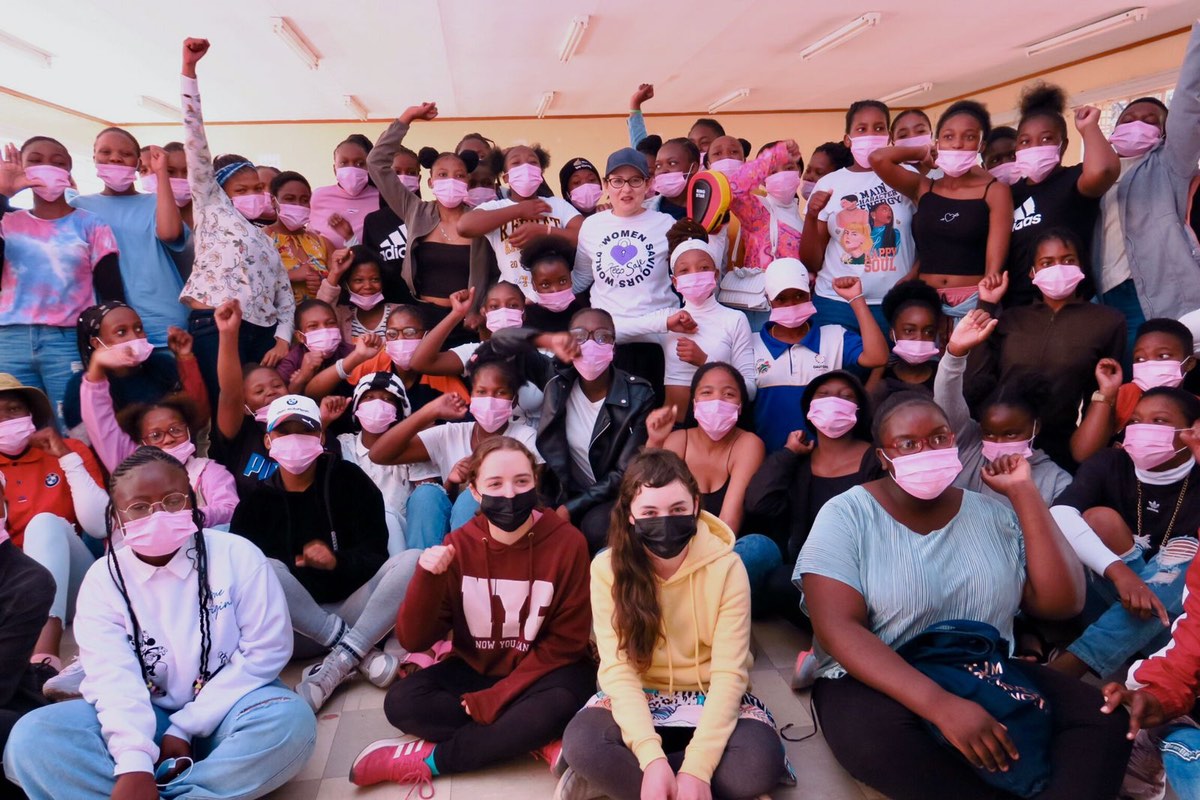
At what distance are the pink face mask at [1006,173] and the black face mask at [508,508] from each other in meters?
3.22

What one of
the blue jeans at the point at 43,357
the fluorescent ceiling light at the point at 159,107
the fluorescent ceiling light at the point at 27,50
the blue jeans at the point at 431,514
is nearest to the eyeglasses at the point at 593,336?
the blue jeans at the point at 431,514

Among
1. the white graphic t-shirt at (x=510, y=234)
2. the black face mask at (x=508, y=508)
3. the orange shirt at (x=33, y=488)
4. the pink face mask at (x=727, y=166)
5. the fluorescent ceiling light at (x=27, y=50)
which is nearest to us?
the black face mask at (x=508, y=508)

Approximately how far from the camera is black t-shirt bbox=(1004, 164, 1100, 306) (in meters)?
3.67

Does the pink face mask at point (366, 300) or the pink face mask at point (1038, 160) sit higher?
the pink face mask at point (1038, 160)

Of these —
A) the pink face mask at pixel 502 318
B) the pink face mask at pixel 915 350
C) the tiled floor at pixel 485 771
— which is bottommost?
the tiled floor at pixel 485 771

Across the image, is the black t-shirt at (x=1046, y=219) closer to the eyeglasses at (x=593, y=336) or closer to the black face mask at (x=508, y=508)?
the eyeglasses at (x=593, y=336)

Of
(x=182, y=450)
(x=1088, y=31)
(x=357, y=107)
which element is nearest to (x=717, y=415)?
(x=182, y=450)

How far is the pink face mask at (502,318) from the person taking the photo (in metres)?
3.96

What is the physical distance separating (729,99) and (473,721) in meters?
12.5

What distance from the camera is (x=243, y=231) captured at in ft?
13.7

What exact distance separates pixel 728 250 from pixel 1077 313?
1811mm

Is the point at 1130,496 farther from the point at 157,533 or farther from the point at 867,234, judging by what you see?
the point at 157,533

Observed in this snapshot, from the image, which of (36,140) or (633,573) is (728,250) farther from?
(36,140)

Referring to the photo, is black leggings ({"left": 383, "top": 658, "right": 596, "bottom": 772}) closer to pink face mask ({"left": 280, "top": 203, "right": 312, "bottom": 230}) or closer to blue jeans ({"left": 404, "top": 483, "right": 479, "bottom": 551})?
blue jeans ({"left": 404, "top": 483, "right": 479, "bottom": 551})
